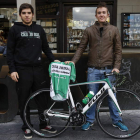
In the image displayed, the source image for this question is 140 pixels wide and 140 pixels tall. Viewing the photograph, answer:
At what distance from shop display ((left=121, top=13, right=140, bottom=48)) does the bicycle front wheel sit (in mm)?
3259

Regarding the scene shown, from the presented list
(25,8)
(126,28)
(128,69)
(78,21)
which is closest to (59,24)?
(78,21)

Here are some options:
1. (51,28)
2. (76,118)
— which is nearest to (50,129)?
(76,118)

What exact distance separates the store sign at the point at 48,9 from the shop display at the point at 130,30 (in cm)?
227

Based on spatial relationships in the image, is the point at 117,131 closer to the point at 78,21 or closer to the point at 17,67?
the point at 17,67

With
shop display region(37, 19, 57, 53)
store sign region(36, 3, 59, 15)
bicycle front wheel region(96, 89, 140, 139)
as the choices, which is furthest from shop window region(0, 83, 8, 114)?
store sign region(36, 3, 59, 15)

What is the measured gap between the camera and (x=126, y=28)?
708 centimetres

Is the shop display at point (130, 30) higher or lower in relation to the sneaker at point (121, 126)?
higher

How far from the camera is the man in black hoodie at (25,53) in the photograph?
3.10 metres

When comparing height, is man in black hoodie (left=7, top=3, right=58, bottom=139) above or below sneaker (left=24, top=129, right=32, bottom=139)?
above

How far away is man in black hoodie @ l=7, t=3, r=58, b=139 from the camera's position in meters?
3.10

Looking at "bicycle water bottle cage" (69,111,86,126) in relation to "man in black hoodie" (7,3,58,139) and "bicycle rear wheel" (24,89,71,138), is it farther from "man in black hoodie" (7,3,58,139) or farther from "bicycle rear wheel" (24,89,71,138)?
"man in black hoodie" (7,3,58,139)

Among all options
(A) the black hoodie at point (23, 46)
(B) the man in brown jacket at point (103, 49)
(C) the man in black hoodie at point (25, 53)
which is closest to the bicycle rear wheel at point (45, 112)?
(C) the man in black hoodie at point (25, 53)

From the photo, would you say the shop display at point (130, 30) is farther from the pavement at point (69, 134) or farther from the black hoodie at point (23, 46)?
the black hoodie at point (23, 46)

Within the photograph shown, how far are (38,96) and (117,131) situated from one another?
142cm
